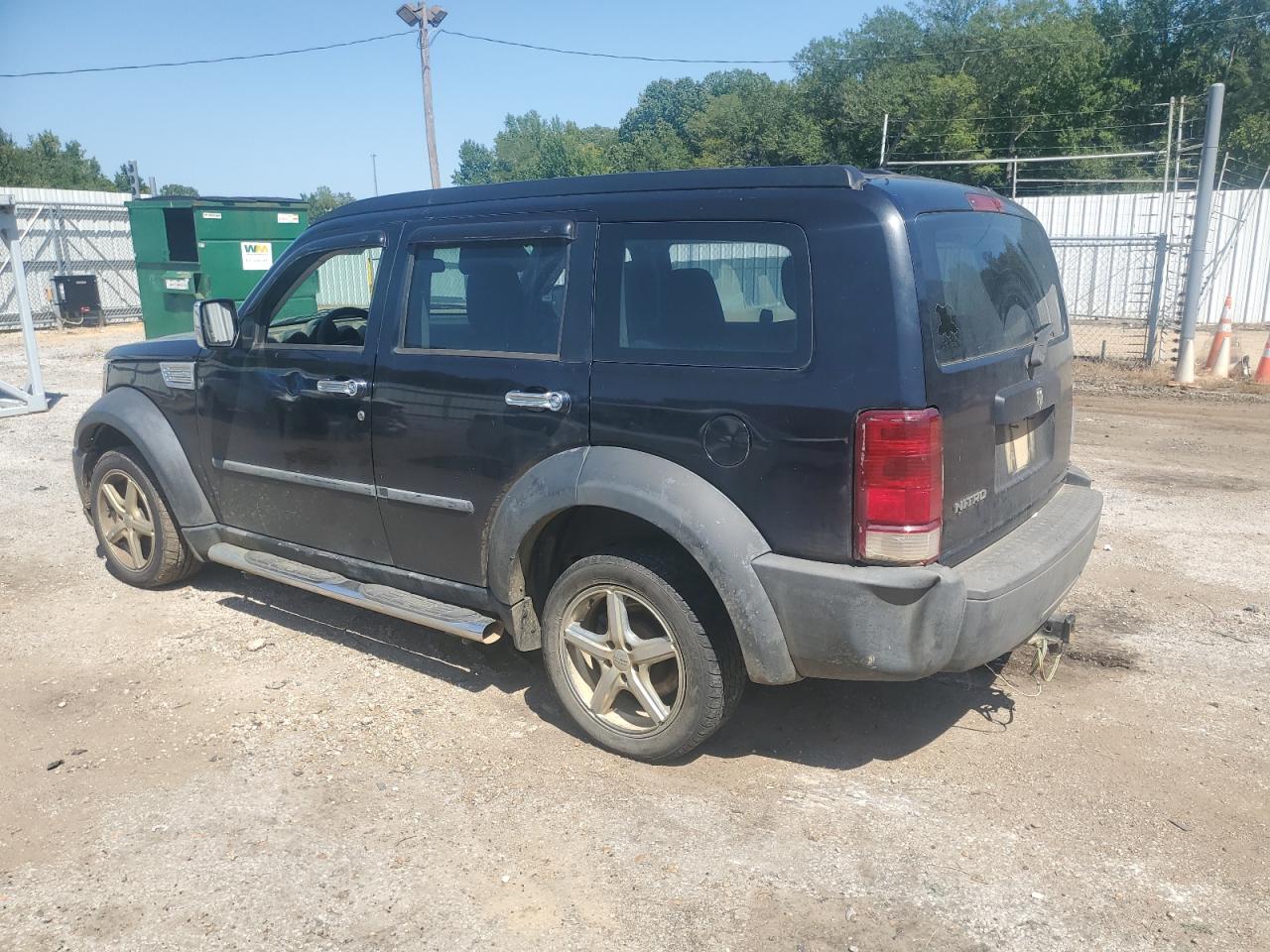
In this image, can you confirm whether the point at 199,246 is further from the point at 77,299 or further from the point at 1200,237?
the point at 1200,237

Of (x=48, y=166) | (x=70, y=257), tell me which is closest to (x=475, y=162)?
(x=48, y=166)

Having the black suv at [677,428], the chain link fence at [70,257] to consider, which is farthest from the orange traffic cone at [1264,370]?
the chain link fence at [70,257]

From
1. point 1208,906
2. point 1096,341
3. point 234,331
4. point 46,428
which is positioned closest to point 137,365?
point 234,331

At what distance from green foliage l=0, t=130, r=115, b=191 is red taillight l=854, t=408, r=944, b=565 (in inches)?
2470

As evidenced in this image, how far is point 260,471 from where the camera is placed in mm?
4652

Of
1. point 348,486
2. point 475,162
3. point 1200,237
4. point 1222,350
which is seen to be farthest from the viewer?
point 475,162

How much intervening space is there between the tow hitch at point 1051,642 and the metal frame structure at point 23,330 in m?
11.0

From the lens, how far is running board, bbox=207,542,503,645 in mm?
3971

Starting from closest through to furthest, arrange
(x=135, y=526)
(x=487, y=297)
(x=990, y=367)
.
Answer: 1. (x=990, y=367)
2. (x=487, y=297)
3. (x=135, y=526)

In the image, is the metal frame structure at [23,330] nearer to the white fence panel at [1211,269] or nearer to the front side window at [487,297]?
the front side window at [487,297]

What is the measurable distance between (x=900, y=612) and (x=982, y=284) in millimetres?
1245

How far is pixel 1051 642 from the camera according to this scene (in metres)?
4.04

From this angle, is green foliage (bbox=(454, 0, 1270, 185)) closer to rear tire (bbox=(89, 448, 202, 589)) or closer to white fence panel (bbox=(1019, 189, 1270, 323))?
→ white fence panel (bbox=(1019, 189, 1270, 323))

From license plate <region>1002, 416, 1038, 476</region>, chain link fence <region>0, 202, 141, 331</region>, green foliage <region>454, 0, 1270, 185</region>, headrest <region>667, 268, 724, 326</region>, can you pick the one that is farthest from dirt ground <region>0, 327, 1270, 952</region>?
green foliage <region>454, 0, 1270, 185</region>
